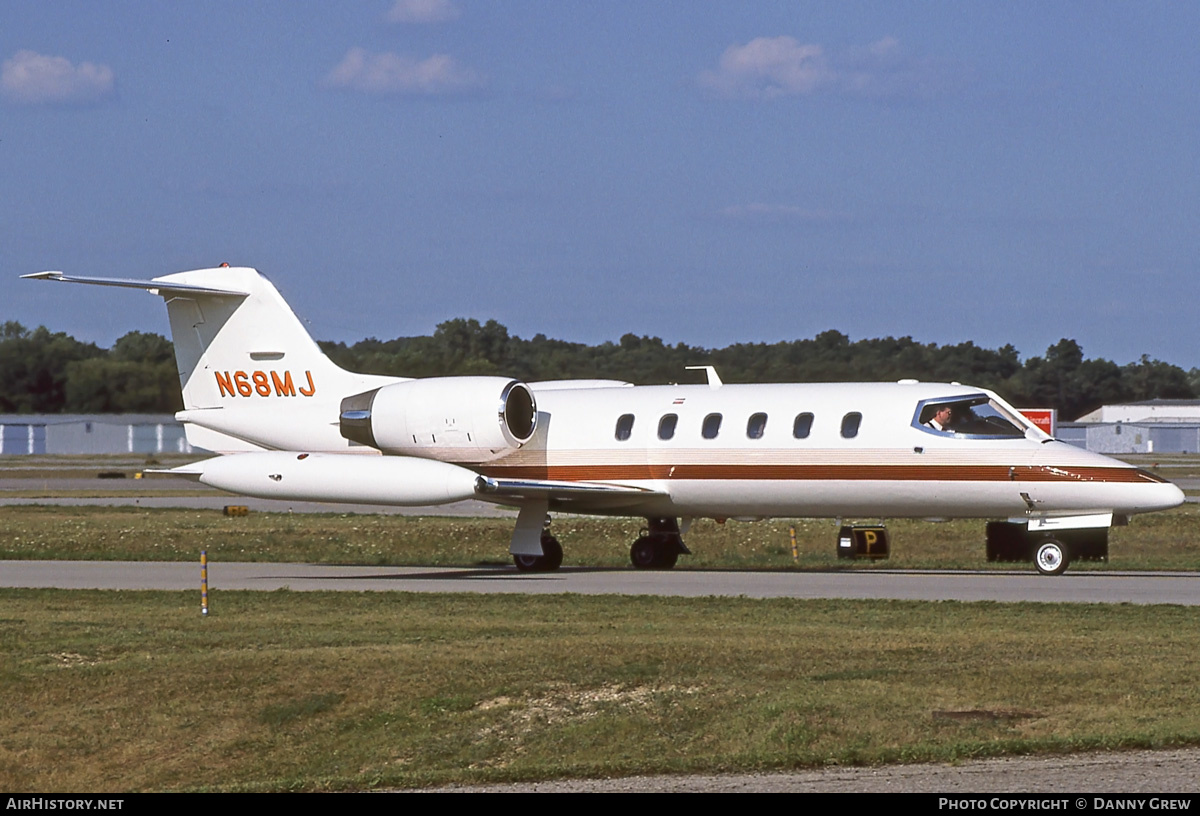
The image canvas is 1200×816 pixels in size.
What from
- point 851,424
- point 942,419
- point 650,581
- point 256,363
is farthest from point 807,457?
point 256,363

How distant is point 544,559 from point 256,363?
6843mm

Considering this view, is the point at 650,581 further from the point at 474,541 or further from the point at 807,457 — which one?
the point at 474,541

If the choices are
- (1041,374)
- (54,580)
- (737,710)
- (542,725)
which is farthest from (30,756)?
(1041,374)

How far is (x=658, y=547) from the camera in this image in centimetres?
2947

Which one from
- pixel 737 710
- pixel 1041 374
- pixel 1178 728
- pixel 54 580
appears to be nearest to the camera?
pixel 1178 728

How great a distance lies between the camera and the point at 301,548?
117 feet

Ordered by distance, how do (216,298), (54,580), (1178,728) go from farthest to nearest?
1. (216,298)
2. (54,580)
3. (1178,728)

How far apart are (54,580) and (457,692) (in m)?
13.5

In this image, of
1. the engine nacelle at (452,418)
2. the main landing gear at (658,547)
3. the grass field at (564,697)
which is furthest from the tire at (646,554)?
the grass field at (564,697)

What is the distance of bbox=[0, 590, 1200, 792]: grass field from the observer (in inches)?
504

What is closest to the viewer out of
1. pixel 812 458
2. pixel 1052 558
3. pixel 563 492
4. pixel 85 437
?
pixel 1052 558

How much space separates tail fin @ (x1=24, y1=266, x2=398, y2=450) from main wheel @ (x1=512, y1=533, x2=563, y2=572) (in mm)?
4377

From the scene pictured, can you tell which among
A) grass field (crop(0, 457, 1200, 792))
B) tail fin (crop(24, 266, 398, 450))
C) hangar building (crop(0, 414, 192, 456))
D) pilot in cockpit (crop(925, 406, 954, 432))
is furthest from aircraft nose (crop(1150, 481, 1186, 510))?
hangar building (crop(0, 414, 192, 456))

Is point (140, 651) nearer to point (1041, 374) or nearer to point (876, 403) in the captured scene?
point (876, 403)
